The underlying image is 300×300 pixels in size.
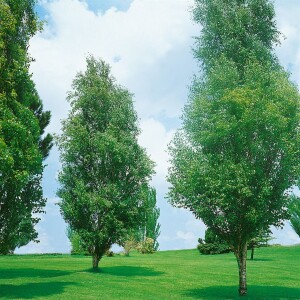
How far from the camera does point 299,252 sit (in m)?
61.7

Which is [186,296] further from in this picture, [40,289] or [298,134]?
[298,134]

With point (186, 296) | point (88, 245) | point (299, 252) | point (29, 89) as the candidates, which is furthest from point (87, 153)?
point (299, 252)

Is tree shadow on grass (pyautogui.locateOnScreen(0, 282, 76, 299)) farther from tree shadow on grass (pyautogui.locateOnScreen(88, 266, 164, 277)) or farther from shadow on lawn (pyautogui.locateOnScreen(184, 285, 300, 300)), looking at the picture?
shadow on lawn (pyautogui.locateOnScreen(184, 285, 300, 300))

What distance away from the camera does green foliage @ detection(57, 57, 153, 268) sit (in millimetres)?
40344

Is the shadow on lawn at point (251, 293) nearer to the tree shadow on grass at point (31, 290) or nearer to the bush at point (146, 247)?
the tree shadow on grass at point (31, 290)

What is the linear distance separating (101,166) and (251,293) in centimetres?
1868

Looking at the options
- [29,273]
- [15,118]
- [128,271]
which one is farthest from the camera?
[128,271]

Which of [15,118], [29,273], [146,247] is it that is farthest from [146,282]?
[146,247]

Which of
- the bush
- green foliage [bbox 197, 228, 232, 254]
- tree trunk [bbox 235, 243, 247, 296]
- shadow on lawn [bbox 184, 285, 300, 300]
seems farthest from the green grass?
the bush

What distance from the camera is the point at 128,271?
40.3m

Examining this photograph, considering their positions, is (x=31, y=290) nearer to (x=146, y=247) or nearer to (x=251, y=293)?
(x=251, y=293)

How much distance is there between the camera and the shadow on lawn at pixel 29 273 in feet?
117

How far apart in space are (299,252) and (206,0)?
121ft

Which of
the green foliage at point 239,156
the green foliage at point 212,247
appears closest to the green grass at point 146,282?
the green foliage at point 239,156
